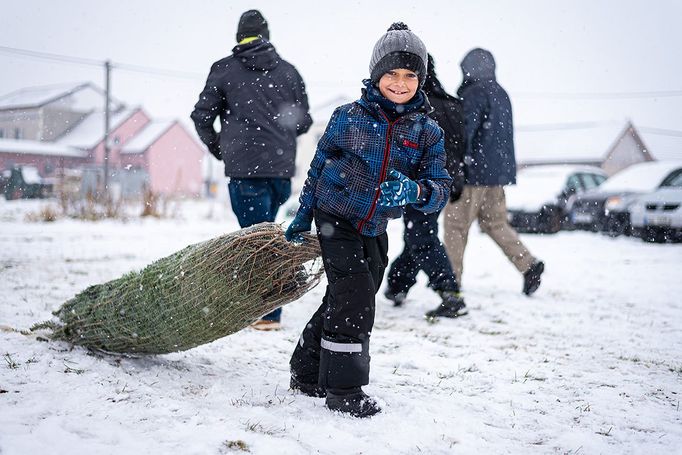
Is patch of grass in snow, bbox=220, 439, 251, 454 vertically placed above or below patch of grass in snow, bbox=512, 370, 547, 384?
above

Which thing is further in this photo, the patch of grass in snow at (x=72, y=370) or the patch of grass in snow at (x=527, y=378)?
the patch of grass in snow at (x=527, y=378)

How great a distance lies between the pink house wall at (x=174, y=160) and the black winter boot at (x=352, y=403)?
37266mm

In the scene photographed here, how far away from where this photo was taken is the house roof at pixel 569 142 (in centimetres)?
3361

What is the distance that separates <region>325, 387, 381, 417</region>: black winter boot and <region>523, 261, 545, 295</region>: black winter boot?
3200mm

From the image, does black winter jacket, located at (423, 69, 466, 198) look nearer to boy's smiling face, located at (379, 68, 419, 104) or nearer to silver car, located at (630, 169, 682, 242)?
boy's smiling face, located at (379, 68, 419, 104)

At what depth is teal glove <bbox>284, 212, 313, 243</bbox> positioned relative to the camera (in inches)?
96.4

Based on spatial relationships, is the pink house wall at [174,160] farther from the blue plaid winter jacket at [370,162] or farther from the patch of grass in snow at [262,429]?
the patch of grass in snow at [262,429]

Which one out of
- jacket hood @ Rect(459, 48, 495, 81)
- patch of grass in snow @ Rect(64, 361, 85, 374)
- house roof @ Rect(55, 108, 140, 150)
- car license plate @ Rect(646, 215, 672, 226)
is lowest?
patch of grass in snow @ Rect(64, 361, 85, 374)

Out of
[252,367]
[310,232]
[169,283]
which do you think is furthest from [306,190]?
[252,367]

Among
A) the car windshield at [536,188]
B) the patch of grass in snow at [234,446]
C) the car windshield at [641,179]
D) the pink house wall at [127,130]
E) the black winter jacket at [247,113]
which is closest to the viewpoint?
the patch of grass in snow at [234,446]

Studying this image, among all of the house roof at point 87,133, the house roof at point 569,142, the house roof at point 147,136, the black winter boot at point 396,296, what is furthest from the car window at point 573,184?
the house roof at point 147,136

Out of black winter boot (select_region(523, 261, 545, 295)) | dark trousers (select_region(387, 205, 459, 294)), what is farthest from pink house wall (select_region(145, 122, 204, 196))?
dark trousers (select_region(387, 205, 459, 294))

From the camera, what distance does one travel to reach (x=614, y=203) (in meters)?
11.4

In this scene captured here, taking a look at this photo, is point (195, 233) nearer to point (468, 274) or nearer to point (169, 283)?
point (468, 274)
